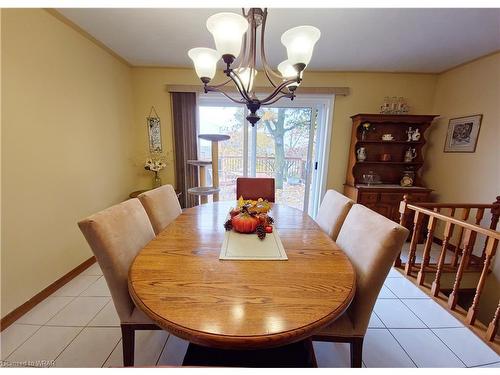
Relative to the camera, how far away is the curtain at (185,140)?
2980 millimetres

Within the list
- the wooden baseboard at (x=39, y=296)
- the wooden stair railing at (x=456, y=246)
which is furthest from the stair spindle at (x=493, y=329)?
the wooden baseboard at (x=39, y=296)

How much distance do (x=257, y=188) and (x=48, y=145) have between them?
193 cm

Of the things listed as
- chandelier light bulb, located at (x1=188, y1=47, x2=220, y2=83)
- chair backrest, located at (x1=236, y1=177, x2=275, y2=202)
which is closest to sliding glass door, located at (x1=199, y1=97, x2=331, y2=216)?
chair backrest, located at (x1=236, y1=177, x2=275, y2=202)

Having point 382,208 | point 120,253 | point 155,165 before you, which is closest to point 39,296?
point 120,253

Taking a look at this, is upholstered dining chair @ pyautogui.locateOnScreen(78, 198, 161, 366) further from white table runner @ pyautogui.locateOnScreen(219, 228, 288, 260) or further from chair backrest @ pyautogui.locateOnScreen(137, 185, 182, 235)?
white table runner @ pyautogui.locateOnScreen(219, 228, 288, 260)

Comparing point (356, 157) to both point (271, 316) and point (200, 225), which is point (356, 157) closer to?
point (200, 225)

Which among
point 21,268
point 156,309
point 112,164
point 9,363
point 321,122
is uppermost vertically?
point 321,122

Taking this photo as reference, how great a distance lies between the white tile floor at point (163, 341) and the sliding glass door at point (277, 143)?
2.04 m

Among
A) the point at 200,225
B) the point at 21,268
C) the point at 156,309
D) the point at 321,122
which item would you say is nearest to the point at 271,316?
the point at 156,309

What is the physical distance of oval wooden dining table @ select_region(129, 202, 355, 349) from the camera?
0.63 metres

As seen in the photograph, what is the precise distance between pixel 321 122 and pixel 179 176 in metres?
2.32

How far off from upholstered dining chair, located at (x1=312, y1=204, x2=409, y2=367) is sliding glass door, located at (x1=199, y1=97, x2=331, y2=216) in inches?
89.6

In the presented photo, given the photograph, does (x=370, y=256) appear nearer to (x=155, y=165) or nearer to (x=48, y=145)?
(x=48, y=145)

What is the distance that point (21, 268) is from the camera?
157cm
